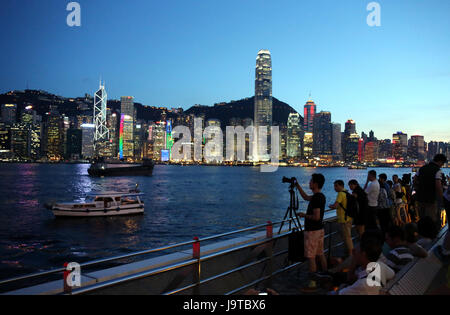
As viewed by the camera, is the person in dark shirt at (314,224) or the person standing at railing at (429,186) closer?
the person in dark shirt at (314,224)

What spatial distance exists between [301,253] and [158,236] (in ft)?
70.2

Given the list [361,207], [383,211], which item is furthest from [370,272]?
[383,211]

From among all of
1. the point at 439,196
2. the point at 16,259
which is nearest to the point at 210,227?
the point at 16,259

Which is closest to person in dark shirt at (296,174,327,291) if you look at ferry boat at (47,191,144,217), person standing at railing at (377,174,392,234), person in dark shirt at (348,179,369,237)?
person in dark shirt at (348,179,369,237)

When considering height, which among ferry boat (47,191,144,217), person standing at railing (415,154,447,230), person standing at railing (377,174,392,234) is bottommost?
ferry boat (47,191,144,217)

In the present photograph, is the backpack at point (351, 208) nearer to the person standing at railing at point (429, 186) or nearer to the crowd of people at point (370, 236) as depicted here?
the crowd of people at point (370, 236)

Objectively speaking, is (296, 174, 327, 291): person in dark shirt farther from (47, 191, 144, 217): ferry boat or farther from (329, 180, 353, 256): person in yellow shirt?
(47, 191, 144, 217): ferry boat

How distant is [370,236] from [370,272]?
0.51 m

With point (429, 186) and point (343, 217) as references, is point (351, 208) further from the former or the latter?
point (429, 186)

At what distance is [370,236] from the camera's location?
149 inches

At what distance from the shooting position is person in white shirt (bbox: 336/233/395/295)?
322 cm

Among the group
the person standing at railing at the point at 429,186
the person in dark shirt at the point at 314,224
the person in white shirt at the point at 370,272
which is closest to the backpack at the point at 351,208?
the person in dark shirt at the point at 314,224

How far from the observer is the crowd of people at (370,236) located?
3.74m
